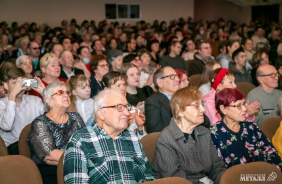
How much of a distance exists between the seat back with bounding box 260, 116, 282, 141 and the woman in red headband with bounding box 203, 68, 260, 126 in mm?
295

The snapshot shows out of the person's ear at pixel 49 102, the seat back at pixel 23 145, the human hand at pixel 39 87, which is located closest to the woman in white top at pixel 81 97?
the human hand at pixel 39 87

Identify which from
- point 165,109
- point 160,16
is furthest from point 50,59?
point 160,16

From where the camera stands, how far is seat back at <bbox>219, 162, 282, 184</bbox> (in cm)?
246

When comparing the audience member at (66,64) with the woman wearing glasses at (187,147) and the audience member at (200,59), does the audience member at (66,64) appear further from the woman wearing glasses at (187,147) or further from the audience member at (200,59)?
the woman wearing glasses at (187,147)

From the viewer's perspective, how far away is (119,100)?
279 cm

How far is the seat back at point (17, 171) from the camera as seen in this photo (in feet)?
8.66

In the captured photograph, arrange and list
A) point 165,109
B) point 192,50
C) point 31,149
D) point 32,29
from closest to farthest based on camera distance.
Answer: point 31,149 → point 165,109 → point 192,50 → point 32,29

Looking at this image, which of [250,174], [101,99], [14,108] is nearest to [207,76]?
[14,108]

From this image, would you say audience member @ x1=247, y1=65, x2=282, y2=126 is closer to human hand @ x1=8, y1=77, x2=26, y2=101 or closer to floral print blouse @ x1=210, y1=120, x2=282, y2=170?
floral print blouse @ x1=210, y1=120, x2=282, y2=170

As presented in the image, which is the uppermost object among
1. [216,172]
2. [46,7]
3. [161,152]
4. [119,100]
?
[46,7]

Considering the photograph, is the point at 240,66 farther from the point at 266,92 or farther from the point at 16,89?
the point at 16,89

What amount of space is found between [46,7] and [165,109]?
486 inches

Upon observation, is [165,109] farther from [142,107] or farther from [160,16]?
[160,16]

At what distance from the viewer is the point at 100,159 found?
2.61 m
